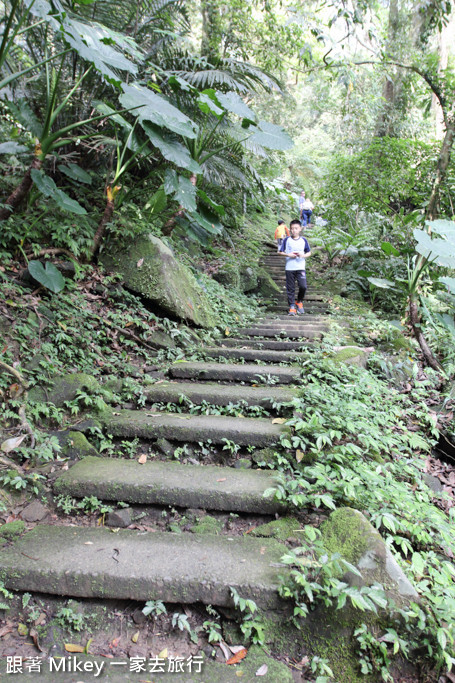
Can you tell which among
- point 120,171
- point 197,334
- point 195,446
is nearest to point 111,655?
point 195,446

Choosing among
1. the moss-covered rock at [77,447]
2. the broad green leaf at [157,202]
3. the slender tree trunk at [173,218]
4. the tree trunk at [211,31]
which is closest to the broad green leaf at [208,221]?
the slender tree trunk at [173,218]

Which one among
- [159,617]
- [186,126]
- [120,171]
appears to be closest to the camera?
[159,617]

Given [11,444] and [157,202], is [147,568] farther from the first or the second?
[157,202]

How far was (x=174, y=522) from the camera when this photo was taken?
7.03ft

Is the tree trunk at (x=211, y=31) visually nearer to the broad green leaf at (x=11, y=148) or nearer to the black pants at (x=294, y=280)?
the black pants at (x=294, y=280)

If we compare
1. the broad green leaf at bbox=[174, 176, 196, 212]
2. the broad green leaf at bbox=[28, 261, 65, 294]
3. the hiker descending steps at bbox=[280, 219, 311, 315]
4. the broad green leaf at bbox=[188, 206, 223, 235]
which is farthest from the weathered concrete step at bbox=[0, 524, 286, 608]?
the hiker descending steps at bbox=[280, 219, 311, 315]

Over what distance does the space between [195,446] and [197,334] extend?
6.91 feet

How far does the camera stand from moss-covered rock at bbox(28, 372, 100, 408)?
9.08ft

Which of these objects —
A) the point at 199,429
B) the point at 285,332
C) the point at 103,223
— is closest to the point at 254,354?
the point at 285,332

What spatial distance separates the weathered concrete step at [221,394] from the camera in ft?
10.1

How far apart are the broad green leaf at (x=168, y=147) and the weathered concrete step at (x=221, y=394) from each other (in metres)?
2.02

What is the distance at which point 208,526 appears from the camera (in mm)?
2088

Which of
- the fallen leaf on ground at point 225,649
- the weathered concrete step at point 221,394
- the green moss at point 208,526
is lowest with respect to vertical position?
the fallen leaf on ground at point 225,649

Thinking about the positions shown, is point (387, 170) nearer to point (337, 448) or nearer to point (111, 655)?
point (337, 448)
